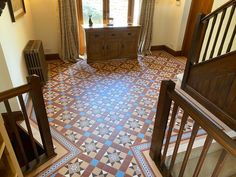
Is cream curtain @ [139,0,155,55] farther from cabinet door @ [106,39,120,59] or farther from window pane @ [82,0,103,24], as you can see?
window pane @ [82,0,103,24]

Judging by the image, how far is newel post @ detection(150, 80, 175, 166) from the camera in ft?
5.21

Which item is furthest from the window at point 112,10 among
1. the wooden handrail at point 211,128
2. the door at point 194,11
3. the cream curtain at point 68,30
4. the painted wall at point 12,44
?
the wooden handrail at point 211,128

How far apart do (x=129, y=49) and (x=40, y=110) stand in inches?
124

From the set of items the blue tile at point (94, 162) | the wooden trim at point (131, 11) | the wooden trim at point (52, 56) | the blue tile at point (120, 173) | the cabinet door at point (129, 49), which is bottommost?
the blue tile at point (120, 173)

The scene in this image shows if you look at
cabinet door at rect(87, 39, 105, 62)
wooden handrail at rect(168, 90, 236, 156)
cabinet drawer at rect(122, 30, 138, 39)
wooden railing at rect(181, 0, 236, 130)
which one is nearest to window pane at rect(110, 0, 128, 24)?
cabinet drawer at rect(122, 30, 138, 39)

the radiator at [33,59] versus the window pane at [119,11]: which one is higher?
the window pane at [119,11]

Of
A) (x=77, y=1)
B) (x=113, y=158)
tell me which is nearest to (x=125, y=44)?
(x=77, y=1)

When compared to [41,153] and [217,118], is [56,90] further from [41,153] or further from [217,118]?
[217,118]

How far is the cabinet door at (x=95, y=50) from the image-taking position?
13.4ft

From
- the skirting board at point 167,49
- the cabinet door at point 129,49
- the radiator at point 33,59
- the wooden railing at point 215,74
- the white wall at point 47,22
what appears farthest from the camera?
the skirting board at point 167,49

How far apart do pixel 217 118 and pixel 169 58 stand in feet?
8.76

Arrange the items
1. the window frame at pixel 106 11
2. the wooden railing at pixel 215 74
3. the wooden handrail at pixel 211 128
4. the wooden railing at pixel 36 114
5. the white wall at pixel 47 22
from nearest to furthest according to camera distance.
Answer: the wooden handrail at pixel 211 128, the wooden railing at pixel 36 114, the wooden railing at pixel 215 74, the white wall at pixel 47 22, the window frame at pixel 106 11

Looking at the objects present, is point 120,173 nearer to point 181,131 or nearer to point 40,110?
point 181,131

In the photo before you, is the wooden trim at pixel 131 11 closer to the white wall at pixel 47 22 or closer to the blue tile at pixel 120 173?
the white wall at pixel 47 22
